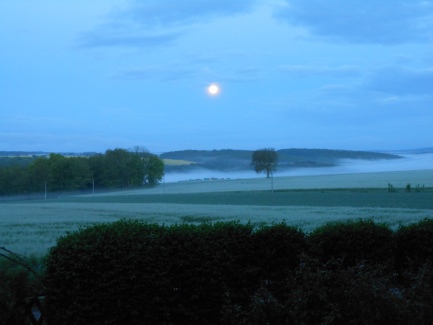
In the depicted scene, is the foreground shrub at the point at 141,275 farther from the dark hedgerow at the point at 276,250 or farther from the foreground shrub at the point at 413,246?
the foreground shrub at the point at 413,246

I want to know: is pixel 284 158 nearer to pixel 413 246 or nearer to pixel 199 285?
pixel 413 246

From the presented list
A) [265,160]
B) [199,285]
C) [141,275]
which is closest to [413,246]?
[199,285]

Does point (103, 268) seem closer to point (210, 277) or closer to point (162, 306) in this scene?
point (162, 306)

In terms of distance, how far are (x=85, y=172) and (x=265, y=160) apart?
1719 inches

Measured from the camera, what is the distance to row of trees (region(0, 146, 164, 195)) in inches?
3255

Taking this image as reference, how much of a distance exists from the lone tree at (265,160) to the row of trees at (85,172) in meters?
26.8

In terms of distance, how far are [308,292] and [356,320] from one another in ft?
1.90

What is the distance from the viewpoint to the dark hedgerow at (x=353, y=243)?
346 inches

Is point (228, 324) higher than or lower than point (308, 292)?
lower

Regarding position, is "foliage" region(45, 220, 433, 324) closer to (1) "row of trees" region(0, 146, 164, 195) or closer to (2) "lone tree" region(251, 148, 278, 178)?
(1) "row of trees" region(0, 146, 164, 195)

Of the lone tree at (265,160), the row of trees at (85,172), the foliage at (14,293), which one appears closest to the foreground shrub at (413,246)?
the foliage at (14,293)

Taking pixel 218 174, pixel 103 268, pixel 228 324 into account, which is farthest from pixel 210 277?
pixel 218 174

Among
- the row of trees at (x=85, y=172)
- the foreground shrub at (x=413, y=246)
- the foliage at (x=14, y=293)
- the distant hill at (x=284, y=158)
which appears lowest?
the foliage at (x=14, y=293)

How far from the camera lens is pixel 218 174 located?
5054 inches
